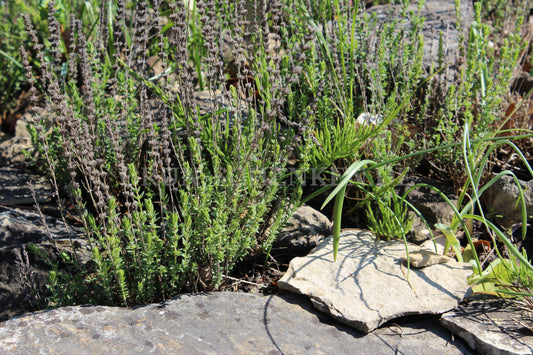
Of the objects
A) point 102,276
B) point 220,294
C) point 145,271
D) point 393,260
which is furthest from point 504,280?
point 102,276

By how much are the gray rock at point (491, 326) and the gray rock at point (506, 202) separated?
804mm

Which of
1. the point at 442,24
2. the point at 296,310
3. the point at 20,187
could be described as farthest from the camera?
the point at 442,24

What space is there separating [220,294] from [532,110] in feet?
8.71

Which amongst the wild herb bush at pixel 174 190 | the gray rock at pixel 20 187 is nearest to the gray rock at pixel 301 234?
the wild herb bush at pixel 174 190

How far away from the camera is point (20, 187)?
3107mm

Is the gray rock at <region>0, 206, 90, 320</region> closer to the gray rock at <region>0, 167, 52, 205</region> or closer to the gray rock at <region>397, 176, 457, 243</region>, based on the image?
the gray rock at <region>0, 167, 52, 205</region>

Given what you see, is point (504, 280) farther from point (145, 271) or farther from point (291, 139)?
point (145, 271)

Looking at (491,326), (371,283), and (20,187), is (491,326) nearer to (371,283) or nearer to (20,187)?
(371,283)

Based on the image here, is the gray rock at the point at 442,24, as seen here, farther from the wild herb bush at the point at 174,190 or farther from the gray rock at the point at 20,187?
the gray rock at the point at 20,187

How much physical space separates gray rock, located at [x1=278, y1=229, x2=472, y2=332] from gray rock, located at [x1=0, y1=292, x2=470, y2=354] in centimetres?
8

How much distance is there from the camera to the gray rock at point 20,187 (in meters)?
3.02

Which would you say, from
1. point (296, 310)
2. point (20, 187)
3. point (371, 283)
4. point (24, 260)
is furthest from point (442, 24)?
point (24, 260)

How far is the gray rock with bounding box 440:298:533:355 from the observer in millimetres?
2025

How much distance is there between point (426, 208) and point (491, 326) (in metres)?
0.95
